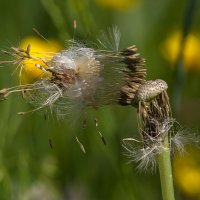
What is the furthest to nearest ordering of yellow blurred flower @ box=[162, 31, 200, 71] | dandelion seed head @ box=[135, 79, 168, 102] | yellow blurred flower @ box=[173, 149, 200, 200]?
1. yellow blurred flower @ box=[162, 31, 200, 71]
2. yellow blurred flower @ box=[173, 149, 200, 200]
3. dandelion seed head @ box=[135, 79, 168, 102]

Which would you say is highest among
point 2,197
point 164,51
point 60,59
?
point 164,51

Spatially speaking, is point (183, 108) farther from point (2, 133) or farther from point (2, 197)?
point (2, 197)

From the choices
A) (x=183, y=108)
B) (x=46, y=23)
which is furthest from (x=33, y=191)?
(x=46, y=23)

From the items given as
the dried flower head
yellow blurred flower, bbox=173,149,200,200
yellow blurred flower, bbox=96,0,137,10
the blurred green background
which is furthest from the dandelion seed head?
yellow blurred flower, bbox=96,0,137,10

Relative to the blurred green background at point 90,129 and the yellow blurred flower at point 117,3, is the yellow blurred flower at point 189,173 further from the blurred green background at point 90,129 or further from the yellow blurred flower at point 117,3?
the yellow blurred flower at point 117,3

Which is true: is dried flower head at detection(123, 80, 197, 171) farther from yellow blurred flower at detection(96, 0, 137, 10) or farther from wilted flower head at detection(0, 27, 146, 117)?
yellow blurred flower at detection(96, 0, 137, 10)

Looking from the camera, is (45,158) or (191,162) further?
(191,162)

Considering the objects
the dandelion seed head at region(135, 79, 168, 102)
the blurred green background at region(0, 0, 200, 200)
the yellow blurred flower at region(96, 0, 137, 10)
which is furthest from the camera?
the yellow blurred flower at region(96, 0, 137, 10)

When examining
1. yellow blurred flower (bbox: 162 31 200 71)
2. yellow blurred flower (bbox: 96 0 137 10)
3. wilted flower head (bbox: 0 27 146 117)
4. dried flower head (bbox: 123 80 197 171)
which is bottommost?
dried flower head (bbox: 123 80 197 171)
